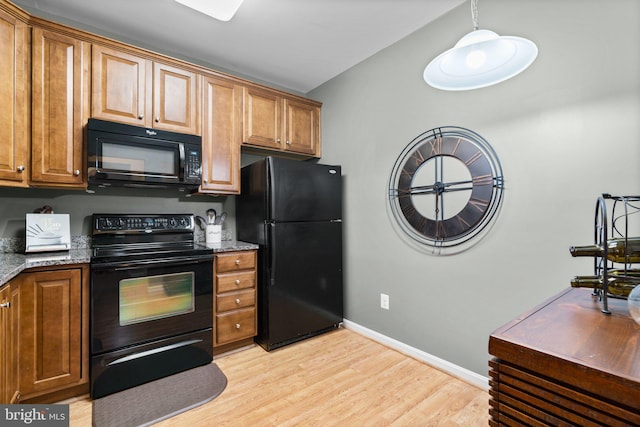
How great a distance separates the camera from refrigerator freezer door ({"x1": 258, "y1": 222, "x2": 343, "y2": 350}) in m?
2.55

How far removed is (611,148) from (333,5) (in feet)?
6.11

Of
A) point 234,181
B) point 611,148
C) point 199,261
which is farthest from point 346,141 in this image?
point 611,148

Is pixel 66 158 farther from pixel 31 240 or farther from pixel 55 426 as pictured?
pixel 55 426

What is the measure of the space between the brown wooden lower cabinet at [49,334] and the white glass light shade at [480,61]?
228 cm

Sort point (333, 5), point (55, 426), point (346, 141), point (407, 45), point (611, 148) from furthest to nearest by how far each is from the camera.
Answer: point (346, 141)
point (407, 45)
point (333, 5)
point (55, 426)
point (611, 148)

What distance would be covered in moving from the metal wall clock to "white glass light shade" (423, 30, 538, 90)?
80cm

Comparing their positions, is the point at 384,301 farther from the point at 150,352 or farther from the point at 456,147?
the point at 150,352

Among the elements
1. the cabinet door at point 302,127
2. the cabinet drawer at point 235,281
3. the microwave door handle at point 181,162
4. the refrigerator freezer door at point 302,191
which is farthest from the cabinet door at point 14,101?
the cabinet door at point 302,127

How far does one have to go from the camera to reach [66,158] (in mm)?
2059

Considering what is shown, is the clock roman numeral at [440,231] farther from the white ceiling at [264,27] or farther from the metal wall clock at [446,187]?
the white ceiling at [264,27]

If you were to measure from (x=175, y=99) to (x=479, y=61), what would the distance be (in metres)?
2.20

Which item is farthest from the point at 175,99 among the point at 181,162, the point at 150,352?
the point at 150,352

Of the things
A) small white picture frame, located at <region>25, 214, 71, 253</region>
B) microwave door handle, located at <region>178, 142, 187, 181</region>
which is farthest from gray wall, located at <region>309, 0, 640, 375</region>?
small white picture frame, located at <region>25, 214, 71, 253</region>

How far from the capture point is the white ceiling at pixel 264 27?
2.12 metres
